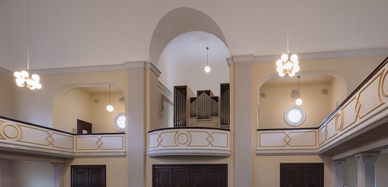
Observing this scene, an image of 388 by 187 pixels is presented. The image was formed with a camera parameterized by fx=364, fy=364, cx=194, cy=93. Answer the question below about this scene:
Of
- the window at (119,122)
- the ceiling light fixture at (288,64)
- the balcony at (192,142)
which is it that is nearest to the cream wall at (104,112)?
the window at (119,122)

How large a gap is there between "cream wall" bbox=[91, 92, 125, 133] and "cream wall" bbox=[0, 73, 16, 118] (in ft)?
13.0

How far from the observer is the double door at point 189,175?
13.9 meters

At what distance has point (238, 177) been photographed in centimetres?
1345

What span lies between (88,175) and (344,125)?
33.9 feet

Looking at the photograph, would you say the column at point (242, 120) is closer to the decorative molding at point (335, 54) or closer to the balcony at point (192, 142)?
the balcony at point (192, 142)

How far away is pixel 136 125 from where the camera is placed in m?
14.4

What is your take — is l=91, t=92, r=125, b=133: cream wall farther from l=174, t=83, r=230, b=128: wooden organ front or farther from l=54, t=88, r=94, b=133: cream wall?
l=174, t=83, r=230, b=128: wooden organ front

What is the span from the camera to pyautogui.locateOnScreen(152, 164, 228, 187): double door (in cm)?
1386

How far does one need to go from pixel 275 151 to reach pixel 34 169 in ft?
32.8

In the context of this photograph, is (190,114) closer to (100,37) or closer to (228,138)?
(228,138)

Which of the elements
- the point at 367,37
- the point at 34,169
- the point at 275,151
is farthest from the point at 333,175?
the point at 34,169

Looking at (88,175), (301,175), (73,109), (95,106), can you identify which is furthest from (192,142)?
(95,106)

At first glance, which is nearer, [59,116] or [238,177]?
[238,177]

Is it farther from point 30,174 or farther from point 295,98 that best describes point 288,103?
point 30,174
